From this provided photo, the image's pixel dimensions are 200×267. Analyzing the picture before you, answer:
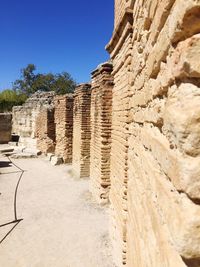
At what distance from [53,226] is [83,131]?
176 inches

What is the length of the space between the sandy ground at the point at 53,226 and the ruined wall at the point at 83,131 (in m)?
0.54

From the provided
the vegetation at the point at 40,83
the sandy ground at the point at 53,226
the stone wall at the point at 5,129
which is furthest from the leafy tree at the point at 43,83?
the sandy ground at the point at 53,226

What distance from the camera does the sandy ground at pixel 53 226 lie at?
5352 mm

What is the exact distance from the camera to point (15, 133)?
23109 mm

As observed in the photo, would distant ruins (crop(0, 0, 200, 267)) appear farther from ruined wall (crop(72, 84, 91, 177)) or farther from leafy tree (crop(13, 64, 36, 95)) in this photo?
leafy tree (crop(13, 64, 36, 95))

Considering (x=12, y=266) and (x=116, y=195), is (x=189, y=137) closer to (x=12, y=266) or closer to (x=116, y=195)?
(x=116, y=195)

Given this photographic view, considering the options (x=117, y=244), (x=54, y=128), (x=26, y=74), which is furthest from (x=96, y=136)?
(x=26, y=74)

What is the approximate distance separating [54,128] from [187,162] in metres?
15.4

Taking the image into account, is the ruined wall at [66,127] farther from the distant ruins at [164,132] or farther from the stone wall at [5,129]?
the stone wall at [5,129]

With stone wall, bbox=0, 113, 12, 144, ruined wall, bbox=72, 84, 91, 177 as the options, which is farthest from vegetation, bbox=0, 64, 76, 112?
ruined wall, bbox=72, 84, 91, 177

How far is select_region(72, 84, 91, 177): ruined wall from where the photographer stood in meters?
10.7

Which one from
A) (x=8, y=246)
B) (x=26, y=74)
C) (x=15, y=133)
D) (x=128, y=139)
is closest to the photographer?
(x=128, y=139)

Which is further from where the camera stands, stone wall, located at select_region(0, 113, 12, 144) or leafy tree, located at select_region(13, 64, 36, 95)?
leafy tree, located at select_region(13, 64, 36, 95)

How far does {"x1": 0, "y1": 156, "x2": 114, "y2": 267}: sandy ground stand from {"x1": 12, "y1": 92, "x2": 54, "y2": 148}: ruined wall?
943 centimetres
